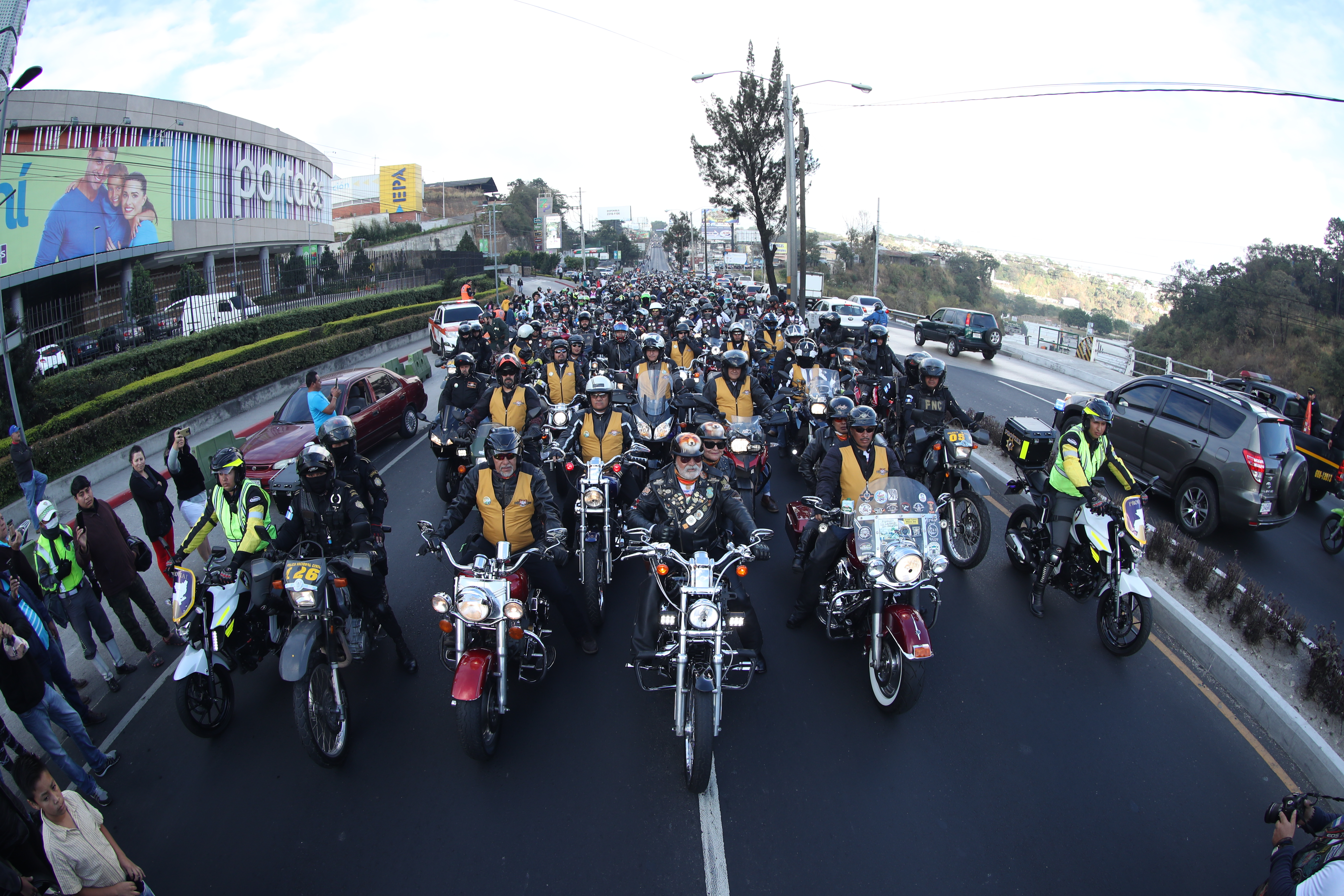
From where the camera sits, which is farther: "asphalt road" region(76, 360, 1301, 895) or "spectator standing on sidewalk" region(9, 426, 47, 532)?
"spectator standing on sidewalk" region(9, 426, 47, 532)

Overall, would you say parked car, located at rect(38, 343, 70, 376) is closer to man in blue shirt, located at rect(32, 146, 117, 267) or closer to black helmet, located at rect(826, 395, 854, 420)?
man in blue shirt, located at rect(32, 146, 117, 267)

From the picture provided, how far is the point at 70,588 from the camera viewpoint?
19.5 feet

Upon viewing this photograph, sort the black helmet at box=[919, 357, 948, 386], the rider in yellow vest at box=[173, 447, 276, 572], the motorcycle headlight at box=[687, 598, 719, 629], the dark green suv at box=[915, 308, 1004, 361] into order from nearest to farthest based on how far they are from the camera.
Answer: the motorcycle headlight at box=[687, 598, 719, 629], the rider in yellow vest at box=[173, 447, 276, 572], the black helmet at box=[919, 357, 948, 386], the dark green suv at box=[915, 308, 1004, 361]

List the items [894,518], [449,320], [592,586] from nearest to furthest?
[894,518], [592,586], [449,320]

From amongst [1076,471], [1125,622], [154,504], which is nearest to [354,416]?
[154,504]

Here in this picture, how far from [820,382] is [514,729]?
282 inches

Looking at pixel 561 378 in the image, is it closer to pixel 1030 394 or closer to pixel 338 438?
pixel 338 438

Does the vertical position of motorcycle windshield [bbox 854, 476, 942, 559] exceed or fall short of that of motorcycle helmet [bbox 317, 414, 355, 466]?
it falls short

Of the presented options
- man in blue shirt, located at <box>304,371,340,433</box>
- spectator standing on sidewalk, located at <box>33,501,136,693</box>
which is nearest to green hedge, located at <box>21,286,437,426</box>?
man in blue shirt, located at <box>304,371,340,433</box>

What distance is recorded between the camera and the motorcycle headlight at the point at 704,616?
4.51 meters

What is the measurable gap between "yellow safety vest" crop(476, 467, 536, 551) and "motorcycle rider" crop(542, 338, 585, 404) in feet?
16.1

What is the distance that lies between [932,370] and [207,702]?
8.30 m

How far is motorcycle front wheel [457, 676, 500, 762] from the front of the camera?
470 centimetres

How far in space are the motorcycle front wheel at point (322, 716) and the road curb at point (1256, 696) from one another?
6992mm
